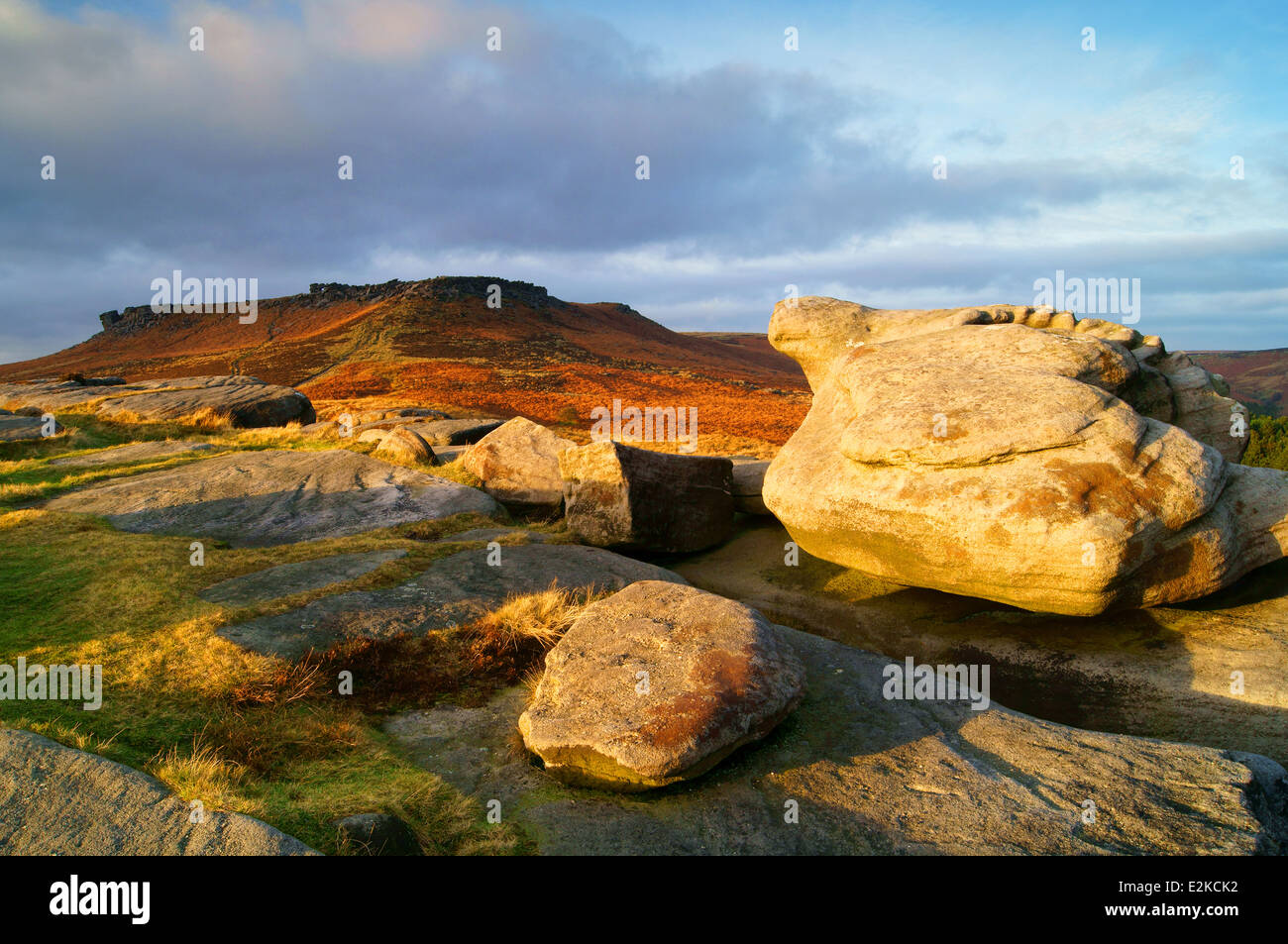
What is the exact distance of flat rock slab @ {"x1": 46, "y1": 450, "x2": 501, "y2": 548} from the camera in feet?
39.6

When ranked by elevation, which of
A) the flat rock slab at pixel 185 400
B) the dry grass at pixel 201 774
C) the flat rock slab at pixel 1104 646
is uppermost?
the flat rock slab at pixel 185 400

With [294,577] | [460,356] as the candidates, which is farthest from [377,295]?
[294,577]

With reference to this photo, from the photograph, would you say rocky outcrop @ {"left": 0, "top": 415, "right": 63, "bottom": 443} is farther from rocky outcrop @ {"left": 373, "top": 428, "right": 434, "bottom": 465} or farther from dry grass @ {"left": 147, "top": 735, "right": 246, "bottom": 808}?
dry grass @ {"left": 147, "top": 735, "right": 246, "bottom": 808}

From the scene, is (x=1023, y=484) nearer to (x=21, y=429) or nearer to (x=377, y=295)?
(x=21, y=429)

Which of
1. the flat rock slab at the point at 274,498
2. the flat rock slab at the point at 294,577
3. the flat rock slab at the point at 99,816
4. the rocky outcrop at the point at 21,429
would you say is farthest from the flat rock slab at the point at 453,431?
the flat rock slab at the point at 99,816

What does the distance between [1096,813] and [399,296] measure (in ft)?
340

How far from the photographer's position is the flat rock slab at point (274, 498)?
1206 centimetres

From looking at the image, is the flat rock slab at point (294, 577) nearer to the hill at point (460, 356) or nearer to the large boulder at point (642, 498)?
the large boulder at point (642, 498)

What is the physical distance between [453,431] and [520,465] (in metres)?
8.11

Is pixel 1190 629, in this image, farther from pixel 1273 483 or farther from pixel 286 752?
pixel 286 752

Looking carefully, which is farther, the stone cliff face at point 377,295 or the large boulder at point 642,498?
the stone cliff face at point 377,295

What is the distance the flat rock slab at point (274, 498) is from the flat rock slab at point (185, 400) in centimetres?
1167

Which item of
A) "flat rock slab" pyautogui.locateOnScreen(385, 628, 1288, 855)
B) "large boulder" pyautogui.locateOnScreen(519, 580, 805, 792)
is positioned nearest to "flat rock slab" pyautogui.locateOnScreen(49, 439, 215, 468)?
"flat rock slab" pyautogui.locateOnScreen(385, 628, 1288, 855)
